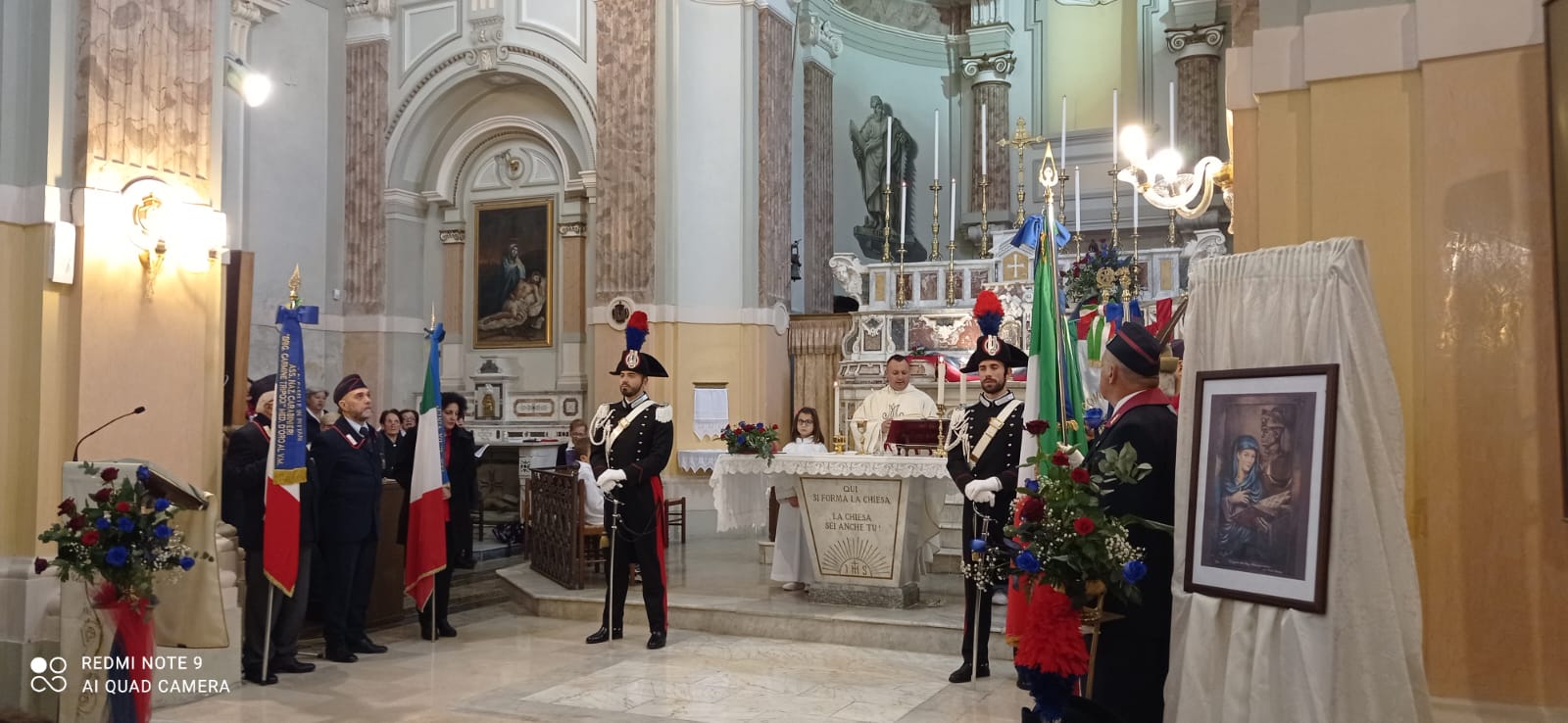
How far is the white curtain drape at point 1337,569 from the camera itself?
3.21 meters

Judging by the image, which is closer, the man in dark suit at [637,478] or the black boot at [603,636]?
the man in dark suit at [637,478]

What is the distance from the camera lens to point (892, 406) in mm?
9773

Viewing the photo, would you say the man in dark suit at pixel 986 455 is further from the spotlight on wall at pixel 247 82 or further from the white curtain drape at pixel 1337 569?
the spotlight on wall at pixel 247 82

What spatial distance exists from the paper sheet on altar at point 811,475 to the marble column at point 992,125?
9.43 metres

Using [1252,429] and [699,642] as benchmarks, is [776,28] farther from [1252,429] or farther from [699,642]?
[1252,429]

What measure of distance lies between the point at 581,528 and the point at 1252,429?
6.50m

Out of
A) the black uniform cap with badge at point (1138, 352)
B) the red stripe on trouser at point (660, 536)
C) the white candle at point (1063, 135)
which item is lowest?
the red stripe on trouser at point (660, 536)

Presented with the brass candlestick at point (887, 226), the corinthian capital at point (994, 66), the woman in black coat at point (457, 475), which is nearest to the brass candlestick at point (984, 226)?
the brass candlestick at point (887, 226)

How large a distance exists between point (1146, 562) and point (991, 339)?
109 inches

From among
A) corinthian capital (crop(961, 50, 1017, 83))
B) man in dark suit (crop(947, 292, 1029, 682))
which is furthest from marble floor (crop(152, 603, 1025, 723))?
corinthian capital (crop(961, 50, 1017, 83))

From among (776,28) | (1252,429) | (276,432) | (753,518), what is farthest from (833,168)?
(1252,429)

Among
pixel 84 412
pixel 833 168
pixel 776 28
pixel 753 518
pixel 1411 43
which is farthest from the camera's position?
pixel 833 168

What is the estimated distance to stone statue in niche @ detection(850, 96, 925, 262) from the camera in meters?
18.0

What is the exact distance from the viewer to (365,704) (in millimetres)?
→ 6184
